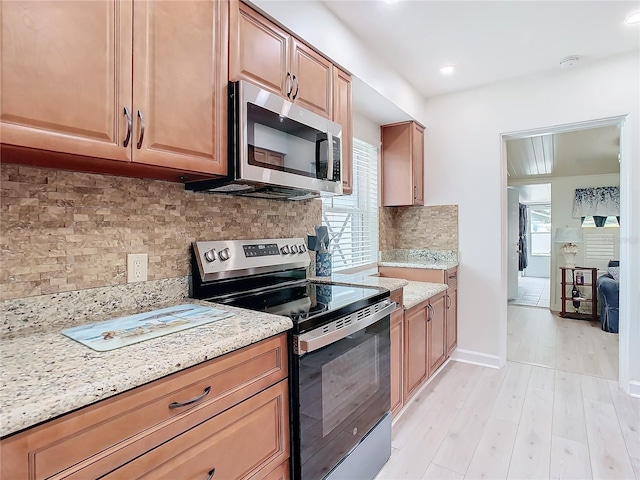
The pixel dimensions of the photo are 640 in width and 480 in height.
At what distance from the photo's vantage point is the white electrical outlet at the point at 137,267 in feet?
4.55

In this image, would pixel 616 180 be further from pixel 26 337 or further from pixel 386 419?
pixel 26 337

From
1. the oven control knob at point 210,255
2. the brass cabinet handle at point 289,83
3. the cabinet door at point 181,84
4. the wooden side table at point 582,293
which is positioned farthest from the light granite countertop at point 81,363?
the wooden side table at point 582,293

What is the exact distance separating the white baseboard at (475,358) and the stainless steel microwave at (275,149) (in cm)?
220

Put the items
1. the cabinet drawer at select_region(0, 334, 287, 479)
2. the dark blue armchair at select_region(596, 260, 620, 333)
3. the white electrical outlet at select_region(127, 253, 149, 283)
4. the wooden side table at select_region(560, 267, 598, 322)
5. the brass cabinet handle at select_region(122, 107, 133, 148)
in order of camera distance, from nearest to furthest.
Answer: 1. the cabinet drawer at select_region(0, 334, 287, 479)
2. the brass cabinet handle at select_region(122, 107, 133, 148)
3. the white electrical outlet at select_region(127, 253, 149, 283)
4. the dark blue armchair at select_region(596, 260, 620, 333)
5. the wooden side table at select_region(560, 267, 598, 322)

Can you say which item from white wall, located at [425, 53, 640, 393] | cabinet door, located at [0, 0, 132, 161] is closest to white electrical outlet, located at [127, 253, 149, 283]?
cabinet door, located at [0, 0, 132, 161]

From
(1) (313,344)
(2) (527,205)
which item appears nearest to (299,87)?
(1) (313,344)

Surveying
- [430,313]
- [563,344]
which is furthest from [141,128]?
[563,344]

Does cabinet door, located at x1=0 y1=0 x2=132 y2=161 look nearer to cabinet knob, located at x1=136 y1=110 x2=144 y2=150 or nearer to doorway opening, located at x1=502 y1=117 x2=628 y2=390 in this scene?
cabinet knob, located at x1=136 y1=110 x2=144 y2=150

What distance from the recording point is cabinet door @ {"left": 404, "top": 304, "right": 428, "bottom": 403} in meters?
2.23

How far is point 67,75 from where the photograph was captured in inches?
38.3

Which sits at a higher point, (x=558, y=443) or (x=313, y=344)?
(x=313, y=344)

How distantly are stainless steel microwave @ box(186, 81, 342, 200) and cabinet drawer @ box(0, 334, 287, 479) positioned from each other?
0.73 m

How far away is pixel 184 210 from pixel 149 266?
0.30 metres

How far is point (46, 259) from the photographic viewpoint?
1.17 metres
